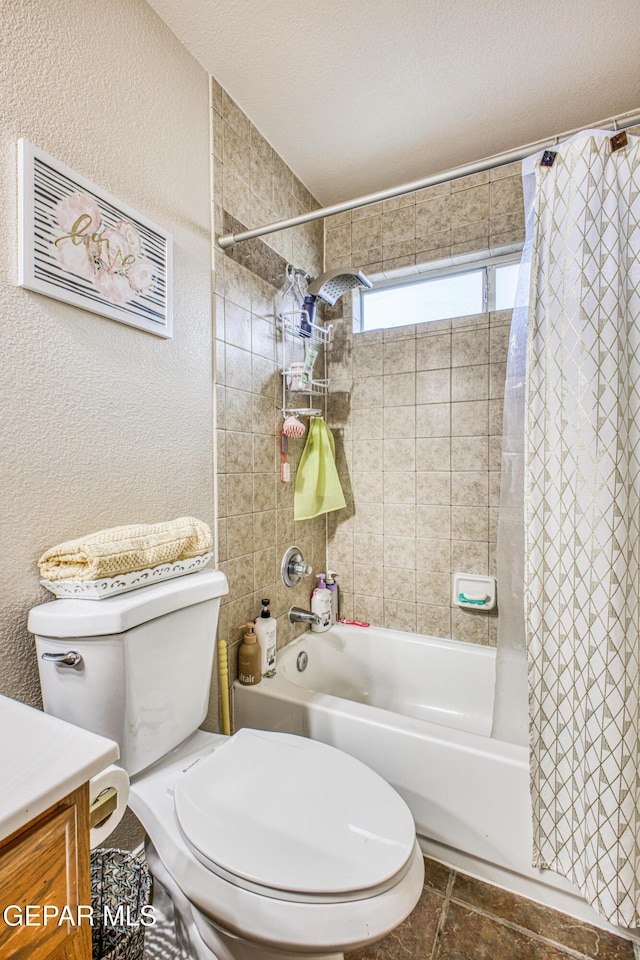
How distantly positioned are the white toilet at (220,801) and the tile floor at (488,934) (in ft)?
1.05

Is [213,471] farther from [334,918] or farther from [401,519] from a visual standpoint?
[334,918]

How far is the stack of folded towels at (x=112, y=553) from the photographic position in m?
0.89

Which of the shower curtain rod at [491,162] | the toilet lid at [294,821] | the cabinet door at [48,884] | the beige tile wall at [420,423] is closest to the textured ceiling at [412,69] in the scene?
the beige tile wall at [420,423]

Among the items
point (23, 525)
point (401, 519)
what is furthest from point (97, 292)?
point (401, 519)

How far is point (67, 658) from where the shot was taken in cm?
87

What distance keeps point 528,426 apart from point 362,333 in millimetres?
1039

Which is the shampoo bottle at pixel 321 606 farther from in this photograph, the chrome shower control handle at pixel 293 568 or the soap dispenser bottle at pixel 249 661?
the soap dispenser bottle at pixel 249 661

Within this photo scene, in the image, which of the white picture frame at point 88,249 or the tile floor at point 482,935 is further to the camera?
the tile floor at point 482,935

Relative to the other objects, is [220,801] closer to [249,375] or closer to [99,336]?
[99,336]

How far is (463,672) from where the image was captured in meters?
1.83

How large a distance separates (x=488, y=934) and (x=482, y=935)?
16 millimetres

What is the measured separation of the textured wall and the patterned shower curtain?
973 mm

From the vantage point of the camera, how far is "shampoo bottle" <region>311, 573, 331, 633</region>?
199 centimetres

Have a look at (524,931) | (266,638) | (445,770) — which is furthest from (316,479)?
(524,931)
